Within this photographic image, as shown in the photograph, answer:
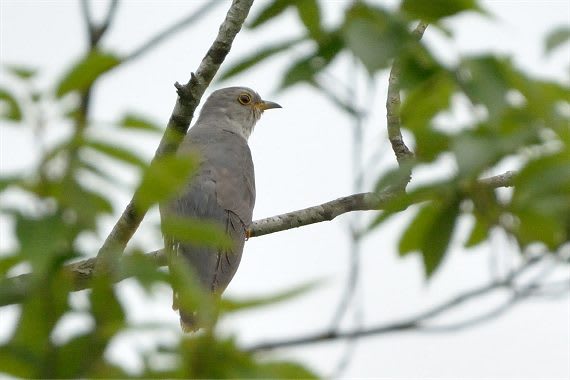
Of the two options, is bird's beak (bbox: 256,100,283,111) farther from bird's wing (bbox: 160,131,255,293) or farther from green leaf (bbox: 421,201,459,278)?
green leaf (bbox: 421,201,459,278)

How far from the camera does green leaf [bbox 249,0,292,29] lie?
6.74 ft

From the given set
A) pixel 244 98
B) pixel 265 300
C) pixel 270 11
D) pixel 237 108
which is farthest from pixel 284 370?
pixel 244 98

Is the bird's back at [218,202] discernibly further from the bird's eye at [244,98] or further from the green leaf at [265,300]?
the green leaf at [265,300]

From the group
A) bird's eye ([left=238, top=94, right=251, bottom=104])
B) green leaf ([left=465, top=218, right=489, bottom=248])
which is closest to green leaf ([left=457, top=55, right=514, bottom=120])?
green leaf ([left=465, top=218, right=489, bottom=248])

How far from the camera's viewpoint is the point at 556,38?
216cm

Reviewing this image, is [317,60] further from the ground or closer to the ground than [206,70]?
closer to the ground

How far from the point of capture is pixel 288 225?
23.2 feet

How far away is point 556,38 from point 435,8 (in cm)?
35

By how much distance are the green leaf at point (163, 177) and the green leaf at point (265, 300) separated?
0.78ft

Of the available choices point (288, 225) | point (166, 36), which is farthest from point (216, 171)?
point (166, 36)

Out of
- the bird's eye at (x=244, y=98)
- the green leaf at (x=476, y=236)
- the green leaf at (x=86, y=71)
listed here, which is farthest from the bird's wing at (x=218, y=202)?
the green leaf at (x=86, y=71)

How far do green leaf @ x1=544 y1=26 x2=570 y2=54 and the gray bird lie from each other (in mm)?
4470

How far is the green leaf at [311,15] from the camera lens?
2.06 m

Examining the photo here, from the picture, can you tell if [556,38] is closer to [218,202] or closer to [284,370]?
[284,370]
